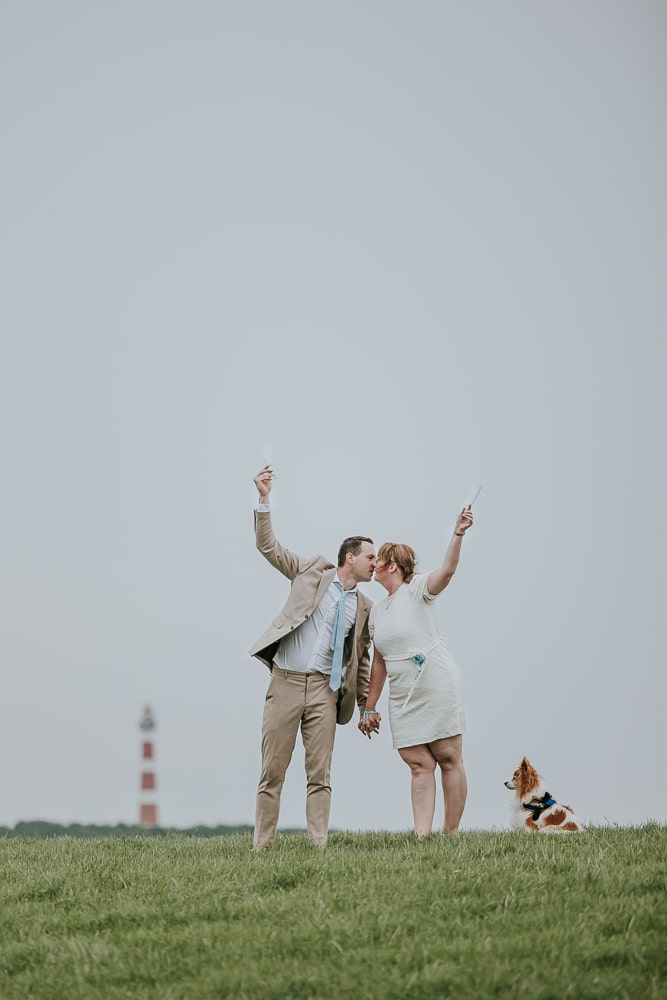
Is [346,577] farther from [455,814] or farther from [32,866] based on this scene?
[32,866]

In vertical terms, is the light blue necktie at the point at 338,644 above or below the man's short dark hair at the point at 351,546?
below

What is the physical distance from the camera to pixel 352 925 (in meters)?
6.29

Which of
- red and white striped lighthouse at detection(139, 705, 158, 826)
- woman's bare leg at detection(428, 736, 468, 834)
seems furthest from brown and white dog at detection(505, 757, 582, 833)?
red and white striped lighthouse at detection(139, 705, 158, 826)

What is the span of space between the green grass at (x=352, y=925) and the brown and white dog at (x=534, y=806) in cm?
170

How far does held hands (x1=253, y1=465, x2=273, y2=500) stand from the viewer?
942 centimetres

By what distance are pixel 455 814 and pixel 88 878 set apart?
3.29 m

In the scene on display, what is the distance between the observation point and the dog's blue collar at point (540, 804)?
10.6 meters

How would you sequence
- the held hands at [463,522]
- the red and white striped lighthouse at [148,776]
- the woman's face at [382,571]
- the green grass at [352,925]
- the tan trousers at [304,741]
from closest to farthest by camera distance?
1. the green grass at [352,925]
2. the held hands at [463,522]
3. the tan trousers at [304,741]
4. the woman's face at [382,571]
5. the red and white striped lighthouse at [148,776]

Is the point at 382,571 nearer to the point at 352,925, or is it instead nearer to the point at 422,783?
the point at 422,783

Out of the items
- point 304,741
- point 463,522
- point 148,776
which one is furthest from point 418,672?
point 148,776

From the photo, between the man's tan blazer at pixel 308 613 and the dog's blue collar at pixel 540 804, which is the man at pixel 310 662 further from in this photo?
the dog's blue collar at pixel 540 804

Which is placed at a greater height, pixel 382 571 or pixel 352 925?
pixel 382 571

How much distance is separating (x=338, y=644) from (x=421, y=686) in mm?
806

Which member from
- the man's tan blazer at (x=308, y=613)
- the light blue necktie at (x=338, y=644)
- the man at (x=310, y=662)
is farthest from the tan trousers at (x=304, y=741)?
the man's tan blazer at (x=308, y=613)
